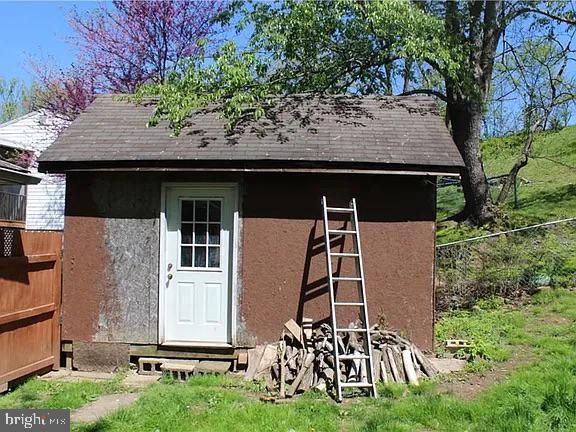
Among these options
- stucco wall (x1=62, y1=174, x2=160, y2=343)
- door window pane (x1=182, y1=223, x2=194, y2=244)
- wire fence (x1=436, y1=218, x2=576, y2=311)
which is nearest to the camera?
stucco wall (x1=62, y1=174, x2=160, y2=343)

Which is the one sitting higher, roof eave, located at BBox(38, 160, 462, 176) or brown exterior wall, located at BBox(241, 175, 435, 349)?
roof eave, located at BBox(38, 160, 462, 176)

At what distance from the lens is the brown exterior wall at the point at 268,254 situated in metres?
7.25

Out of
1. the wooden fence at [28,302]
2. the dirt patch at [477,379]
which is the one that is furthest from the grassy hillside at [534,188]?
the wooden fence at [28,302]

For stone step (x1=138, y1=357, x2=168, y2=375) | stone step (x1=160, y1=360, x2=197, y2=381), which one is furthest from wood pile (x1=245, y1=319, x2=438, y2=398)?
stone step (x1=138, y1=357, x2=168, y2=375)

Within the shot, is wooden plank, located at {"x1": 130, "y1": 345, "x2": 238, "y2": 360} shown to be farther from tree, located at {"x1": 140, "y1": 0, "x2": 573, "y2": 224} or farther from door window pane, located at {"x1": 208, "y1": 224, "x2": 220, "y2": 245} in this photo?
tree, located at {"x1": 140, "y1": 0, "x2": 573, "y2": 224}

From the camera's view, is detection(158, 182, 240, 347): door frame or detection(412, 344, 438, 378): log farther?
detection(158, 182, 240, 347): door frame

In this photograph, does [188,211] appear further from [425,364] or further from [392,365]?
[425,364]

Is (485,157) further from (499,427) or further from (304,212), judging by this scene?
(499,427)

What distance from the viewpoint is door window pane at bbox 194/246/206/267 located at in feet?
24.4

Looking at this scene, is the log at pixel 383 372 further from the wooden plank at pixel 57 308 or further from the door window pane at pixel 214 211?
the wooden plank at pixel 57 308

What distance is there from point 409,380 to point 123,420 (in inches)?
129

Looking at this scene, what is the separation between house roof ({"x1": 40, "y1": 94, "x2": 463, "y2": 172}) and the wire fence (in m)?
3.51

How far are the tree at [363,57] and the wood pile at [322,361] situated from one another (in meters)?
3.33

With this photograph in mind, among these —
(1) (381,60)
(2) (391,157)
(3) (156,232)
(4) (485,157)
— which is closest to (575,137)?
(4) (485,157)
